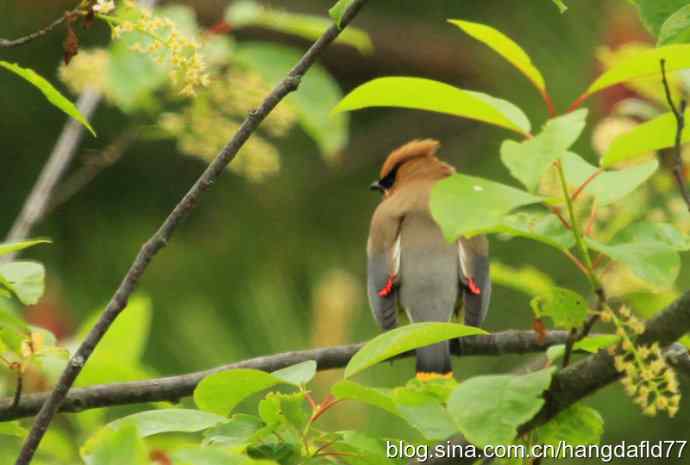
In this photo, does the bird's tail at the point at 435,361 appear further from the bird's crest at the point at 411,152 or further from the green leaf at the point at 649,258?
the green leaf at the point at 649,258

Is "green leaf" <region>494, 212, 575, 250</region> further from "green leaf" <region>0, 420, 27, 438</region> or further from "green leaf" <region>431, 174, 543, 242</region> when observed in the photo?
"green leaf" <region>0, 420, 27, 438</region>

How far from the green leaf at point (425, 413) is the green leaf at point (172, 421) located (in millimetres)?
230

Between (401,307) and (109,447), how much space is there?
8.30ft

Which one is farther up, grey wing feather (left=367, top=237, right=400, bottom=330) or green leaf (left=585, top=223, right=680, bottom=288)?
grey wing feather (left=367, top=237, right=400, bottom=330)

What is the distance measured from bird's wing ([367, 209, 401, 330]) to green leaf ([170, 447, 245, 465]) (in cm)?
223

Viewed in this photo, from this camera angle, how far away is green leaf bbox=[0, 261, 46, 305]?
7.03 ft

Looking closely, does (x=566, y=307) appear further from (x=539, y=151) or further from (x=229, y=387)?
(x=229, y=387)

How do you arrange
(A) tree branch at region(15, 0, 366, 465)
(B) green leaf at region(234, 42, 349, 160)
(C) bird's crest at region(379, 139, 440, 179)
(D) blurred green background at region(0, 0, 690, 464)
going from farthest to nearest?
1. (D) blurred green background at region(0, 0, 690, 464)
2. (C) bird's crest at region(379, 139, 440, 179)
3. (B) green leaf at region(234, 42, 349, 160)
4. (A) tree branch at region(15, 0, 366, 465)

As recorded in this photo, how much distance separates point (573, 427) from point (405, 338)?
278mm

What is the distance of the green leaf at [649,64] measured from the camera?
5.61 ft

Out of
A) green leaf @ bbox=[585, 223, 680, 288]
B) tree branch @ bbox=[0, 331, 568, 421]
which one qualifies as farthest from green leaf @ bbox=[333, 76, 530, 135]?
tree branch @ bbox=[0, 331, 568, 421]

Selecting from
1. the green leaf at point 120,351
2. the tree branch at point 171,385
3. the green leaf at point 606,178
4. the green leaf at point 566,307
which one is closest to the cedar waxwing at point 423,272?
the tree branch at point 171,385

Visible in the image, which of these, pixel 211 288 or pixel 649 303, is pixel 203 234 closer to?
pixel 211 288

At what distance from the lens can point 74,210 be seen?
5.71 metres
